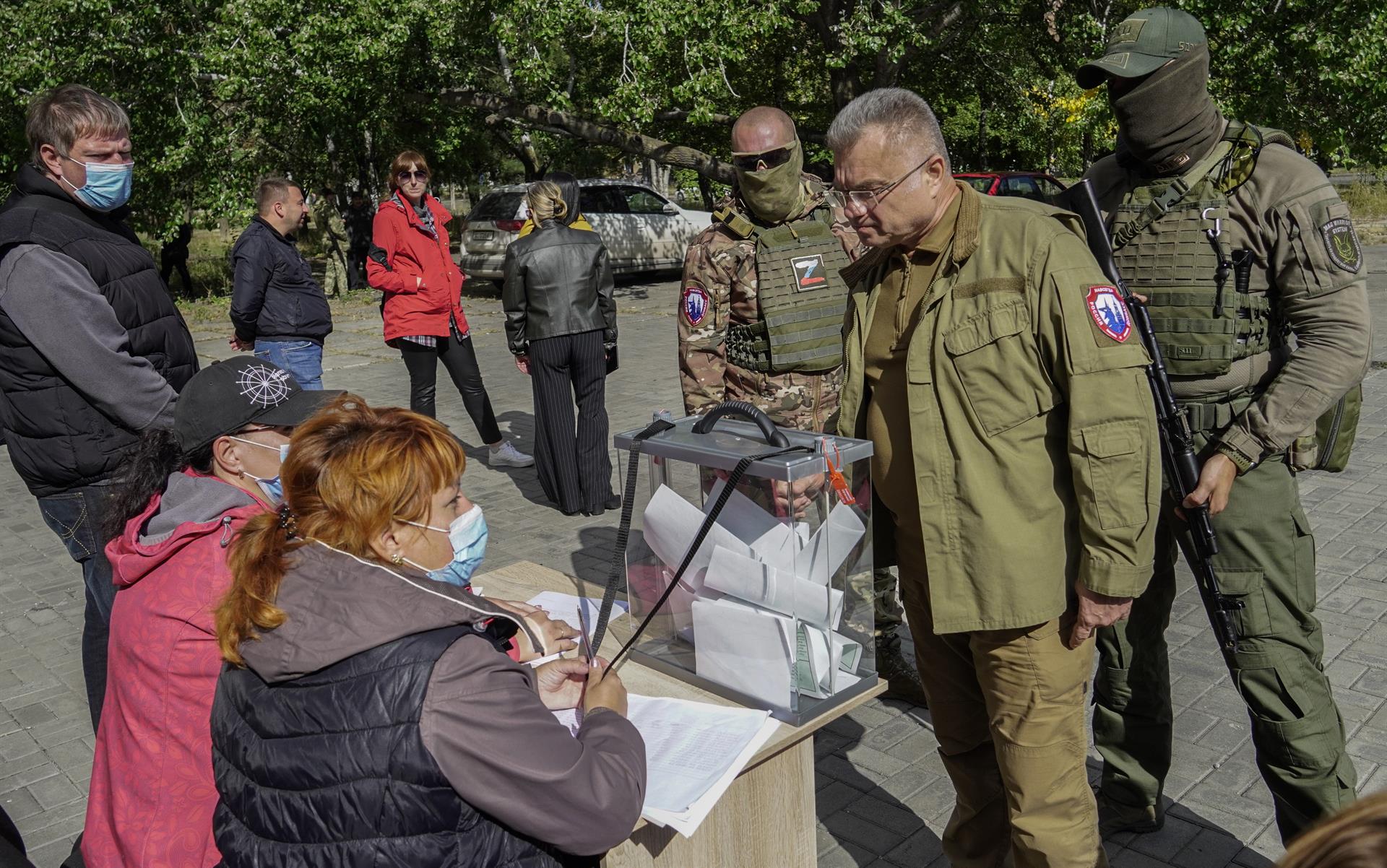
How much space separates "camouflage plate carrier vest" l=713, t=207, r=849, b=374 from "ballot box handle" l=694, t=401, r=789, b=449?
1.44 m

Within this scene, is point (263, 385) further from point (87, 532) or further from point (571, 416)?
point (571, 416)

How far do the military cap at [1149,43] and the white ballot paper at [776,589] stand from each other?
5.07ft

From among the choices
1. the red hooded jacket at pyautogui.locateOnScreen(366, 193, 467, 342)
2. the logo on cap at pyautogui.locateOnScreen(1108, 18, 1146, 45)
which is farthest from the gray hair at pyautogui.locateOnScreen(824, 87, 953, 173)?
the red hooded jacket at pyautogui.locateOnScreen(366, 193, 467, 342)

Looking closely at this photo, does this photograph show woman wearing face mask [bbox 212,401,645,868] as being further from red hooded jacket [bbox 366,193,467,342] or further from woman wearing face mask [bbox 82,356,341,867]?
red hooded jacket [bbox 366,193,467,342]

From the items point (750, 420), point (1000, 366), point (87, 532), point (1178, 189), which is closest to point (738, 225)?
point (750, 420)

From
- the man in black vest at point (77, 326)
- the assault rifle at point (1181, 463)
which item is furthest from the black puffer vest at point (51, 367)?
the assault rifle at point (1181, 463)

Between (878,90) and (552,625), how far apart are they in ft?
4.80

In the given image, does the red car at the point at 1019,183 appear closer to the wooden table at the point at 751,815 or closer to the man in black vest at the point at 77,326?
the man in black vest at the point at 77,326

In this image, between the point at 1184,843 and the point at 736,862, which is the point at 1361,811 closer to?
the point at 736,862

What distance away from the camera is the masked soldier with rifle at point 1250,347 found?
276cm

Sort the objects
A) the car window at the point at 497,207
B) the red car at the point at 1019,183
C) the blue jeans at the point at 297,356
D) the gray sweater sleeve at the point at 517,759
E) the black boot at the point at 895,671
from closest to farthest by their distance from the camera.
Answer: the gray sweater sleeve at the point at 517,759 < the black boot at the point at 895,671 < the blue jeans at the point at 297,356 < the red car at the point at 1019,183 < the car window at the point at 497,207

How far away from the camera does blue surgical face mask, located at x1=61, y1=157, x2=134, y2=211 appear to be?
3656 mm

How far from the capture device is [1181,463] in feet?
9.39

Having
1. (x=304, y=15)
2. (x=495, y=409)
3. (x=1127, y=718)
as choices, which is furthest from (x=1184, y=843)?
(x=304, y=15)
